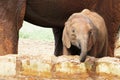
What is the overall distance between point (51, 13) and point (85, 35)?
4.16ft

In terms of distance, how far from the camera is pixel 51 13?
4430mm

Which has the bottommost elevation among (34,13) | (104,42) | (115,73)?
(115,73)

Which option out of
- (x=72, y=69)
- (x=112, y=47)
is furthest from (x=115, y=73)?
(x=112, y=47)

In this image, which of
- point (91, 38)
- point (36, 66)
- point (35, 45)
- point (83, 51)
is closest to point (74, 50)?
point (91, 38)

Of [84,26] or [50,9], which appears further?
[50,9]

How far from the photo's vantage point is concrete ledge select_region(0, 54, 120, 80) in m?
2.80

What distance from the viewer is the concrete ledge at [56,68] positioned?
2.80 meters

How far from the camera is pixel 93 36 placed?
3391mm

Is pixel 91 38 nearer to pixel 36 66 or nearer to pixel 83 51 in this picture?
pixel 83 51

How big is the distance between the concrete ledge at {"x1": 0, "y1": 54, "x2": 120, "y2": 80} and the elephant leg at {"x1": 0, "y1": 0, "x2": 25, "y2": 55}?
3.24ft

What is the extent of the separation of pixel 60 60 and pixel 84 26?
1.60ft

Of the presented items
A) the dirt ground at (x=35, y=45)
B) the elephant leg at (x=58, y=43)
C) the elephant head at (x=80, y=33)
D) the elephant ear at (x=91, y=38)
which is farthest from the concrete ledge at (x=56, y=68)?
the dirt ground at (x=35, y=45)

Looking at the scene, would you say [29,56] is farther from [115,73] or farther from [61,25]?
[61,25]

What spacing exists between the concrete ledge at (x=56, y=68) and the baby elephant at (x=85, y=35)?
79 mm
